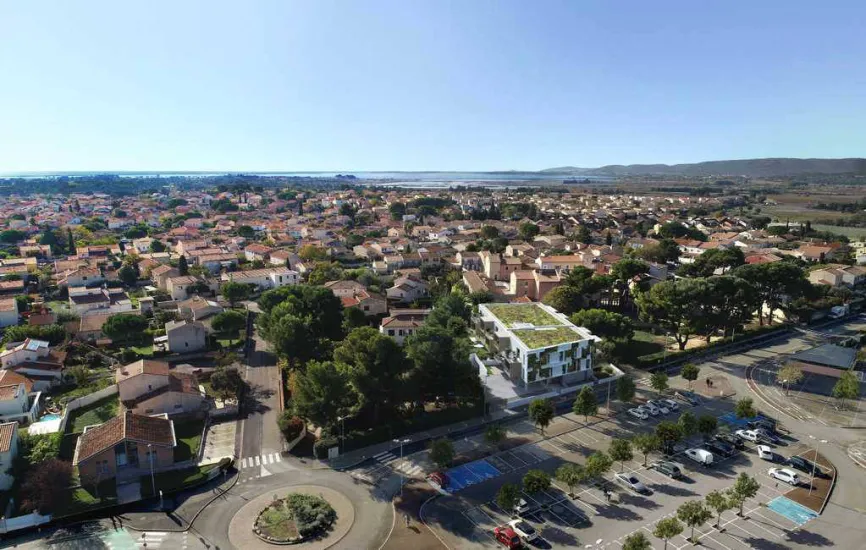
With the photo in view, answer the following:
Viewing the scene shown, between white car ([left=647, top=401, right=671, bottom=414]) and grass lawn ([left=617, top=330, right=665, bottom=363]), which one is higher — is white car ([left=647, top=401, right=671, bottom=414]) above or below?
below

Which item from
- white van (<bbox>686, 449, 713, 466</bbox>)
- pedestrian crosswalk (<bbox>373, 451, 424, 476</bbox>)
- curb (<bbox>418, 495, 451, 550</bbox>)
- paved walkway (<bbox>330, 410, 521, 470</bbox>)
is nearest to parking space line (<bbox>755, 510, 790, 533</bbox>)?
white van (<bbox>686, 449, 713, 466</bbox>)

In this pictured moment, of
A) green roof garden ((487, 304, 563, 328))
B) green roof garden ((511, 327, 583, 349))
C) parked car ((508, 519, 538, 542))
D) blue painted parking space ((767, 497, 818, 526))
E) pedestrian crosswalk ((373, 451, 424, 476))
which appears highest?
green roof garden ((487, 304, 563, 328))

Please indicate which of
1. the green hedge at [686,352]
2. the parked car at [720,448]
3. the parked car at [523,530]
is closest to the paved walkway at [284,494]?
the parked car at [523,530]

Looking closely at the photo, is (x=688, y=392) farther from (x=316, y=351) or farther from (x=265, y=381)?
(x=265, y=381)

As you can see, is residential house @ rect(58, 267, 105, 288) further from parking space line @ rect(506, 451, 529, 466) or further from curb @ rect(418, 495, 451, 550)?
parking space line @ rect(506, 451, 529, 466)

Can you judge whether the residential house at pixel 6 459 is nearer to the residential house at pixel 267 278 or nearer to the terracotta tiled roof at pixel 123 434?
the terracotta tiled roof at pixel 123 434

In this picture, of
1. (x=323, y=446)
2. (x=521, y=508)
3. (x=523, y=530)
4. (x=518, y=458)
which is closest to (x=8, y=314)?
(x=323, y=446)

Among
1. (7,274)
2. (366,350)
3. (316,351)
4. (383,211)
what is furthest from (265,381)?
(383,211)
